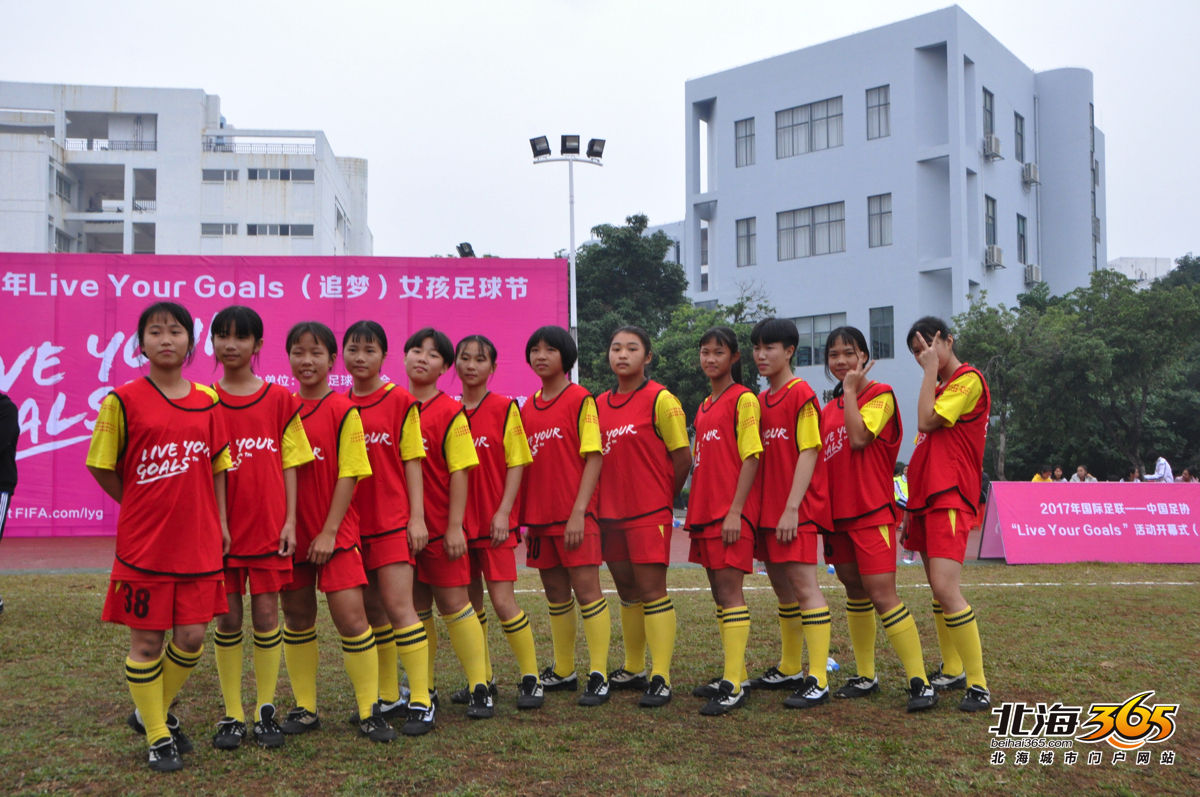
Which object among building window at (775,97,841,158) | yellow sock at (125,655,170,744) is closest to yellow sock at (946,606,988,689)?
yellow sock at (125,655,170,744)

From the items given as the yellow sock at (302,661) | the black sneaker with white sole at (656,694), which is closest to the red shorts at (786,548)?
the black sneaker with white sole at (656,694)

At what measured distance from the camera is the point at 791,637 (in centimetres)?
538

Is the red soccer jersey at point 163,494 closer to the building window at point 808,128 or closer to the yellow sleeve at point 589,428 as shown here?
the yellow sleeve at point 589,428

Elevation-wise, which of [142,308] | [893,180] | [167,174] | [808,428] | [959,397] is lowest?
[808,428]

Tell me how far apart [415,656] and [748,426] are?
198 centimetres

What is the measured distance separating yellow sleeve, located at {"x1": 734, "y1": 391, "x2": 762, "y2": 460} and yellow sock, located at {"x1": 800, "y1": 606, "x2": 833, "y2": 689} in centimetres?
88

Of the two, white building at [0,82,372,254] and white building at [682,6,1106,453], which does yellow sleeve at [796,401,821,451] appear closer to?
white building at [682,6,1106,453]

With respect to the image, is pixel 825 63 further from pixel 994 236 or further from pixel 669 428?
pixel 669 428

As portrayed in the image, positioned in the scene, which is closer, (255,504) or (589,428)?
(255,504)

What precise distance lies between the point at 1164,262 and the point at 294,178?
167 feet

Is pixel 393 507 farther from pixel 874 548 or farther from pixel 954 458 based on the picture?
pixel 954 458

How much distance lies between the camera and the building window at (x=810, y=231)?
31047mm

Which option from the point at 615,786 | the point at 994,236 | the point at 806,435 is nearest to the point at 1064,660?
the point at 806,435

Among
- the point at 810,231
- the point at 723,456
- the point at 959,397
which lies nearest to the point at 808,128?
the point at 810,231
